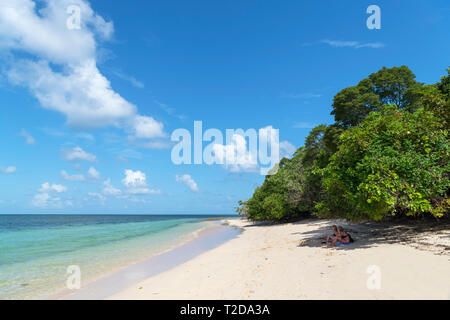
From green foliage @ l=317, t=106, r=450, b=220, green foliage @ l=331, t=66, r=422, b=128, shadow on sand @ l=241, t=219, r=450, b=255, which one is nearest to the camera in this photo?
green foliage @ l=317, t=106, r=450, b=220

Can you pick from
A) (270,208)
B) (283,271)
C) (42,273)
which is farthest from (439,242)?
(270,208)

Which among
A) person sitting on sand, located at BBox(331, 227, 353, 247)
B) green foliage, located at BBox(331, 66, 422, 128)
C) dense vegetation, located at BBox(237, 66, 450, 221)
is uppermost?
green foliage, located at BBox(331, 66, 422, 128)

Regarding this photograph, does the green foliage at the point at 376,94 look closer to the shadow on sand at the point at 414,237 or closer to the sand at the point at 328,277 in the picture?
the shadow on sand at the point at 414,237

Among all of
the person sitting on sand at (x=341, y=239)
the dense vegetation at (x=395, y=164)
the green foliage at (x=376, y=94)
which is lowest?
the person sitting on sand at (x=341, y=239)

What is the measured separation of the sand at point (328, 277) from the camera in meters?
5.78

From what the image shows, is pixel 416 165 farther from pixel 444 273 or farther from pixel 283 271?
pixel 283 271

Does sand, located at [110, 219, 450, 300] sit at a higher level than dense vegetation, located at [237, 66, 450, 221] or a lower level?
lower

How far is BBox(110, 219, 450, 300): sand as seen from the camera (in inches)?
228

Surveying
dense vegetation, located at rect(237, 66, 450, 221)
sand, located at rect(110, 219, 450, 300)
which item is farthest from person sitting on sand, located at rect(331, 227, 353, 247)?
dense vegetation, located at rect(237, 66, 450, 221)

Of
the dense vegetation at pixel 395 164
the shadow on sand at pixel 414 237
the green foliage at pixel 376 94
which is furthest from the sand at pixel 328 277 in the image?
the green foliage at pixel 376 94

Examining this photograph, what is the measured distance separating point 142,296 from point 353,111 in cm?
2374

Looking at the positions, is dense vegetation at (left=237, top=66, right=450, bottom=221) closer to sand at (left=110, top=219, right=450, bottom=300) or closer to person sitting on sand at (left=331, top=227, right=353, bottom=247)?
person sitting on sand at (left=331, top=227, right=353, bottom=247)

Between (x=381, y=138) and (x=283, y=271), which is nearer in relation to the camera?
(x=283, y=271)
